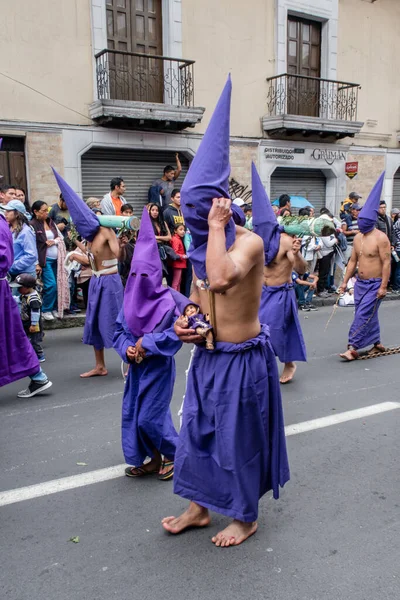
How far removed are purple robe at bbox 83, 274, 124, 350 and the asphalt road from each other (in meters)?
1.10

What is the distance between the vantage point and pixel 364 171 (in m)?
17.8

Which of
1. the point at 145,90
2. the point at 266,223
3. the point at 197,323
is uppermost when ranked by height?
the point at 145,90

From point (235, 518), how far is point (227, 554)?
0.62 feet

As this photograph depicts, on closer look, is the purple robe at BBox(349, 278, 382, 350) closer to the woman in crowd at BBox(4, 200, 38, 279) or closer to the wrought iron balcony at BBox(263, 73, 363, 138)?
the woman in crowd at BBox(4, 200, 38, 279)

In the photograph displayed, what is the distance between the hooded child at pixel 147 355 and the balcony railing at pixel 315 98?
1278 cm

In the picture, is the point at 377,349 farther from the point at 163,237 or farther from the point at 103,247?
the point at 163,237

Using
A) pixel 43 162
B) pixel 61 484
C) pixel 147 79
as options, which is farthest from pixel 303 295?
pixel 61 484

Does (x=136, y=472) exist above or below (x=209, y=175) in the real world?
below

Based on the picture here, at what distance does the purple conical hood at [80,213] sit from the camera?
5865 mm

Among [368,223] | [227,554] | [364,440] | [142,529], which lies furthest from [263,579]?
[368,223]

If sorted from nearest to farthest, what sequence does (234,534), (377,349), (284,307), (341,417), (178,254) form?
(234,534) < (341,417) < (284,307) < (377,349) < (178,254)

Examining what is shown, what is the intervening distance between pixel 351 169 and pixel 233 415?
49.8ft

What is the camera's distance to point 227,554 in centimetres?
297

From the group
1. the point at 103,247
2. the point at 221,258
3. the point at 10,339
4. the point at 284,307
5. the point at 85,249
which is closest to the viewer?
the point at 221,258
